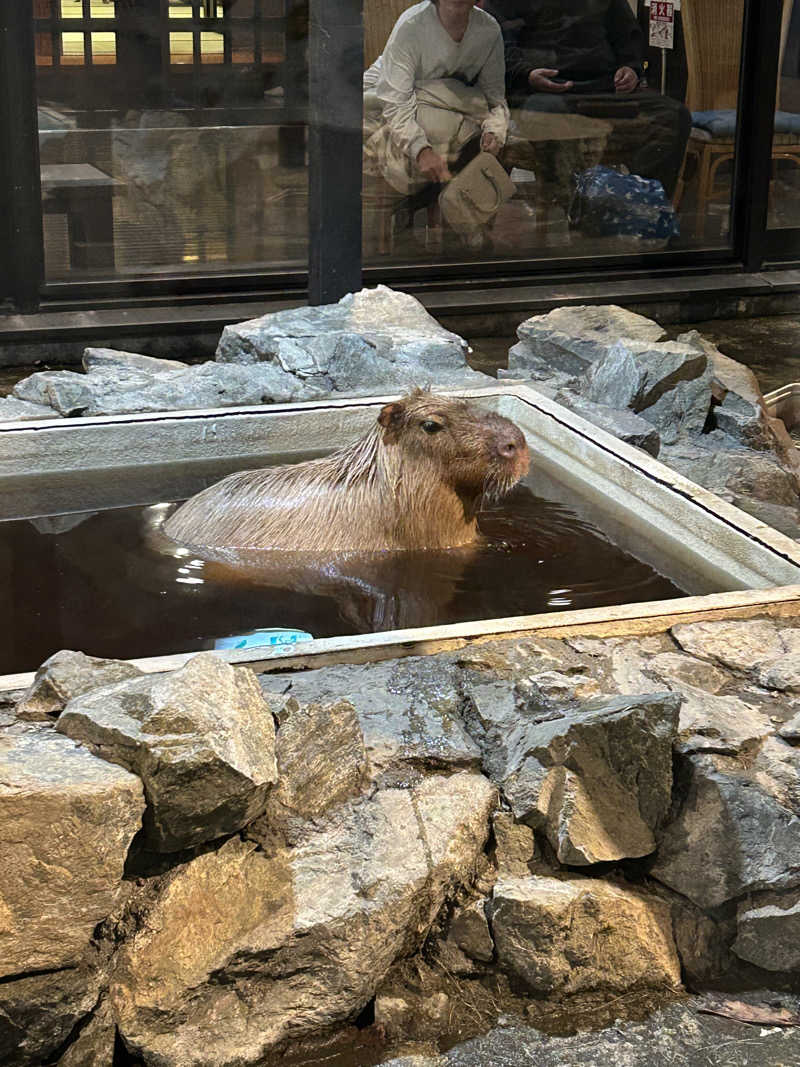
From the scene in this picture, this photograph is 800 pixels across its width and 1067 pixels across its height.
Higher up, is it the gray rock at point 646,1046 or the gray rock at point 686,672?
the gray rock at point 686,672

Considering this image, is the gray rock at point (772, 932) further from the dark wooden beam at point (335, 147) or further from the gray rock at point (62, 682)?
the dark wooden beam at point (335, 147)

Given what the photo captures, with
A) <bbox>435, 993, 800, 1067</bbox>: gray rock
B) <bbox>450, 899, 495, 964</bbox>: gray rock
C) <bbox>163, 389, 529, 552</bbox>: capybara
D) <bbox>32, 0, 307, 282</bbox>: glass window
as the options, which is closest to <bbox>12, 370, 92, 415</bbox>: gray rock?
<bbox>163, 389, 529, 552</bbox>: capybara

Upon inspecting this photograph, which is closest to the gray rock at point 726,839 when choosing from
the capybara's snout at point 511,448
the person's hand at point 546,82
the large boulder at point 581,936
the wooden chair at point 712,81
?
the large boulder at point 581,936

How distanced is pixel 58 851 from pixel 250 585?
181cm

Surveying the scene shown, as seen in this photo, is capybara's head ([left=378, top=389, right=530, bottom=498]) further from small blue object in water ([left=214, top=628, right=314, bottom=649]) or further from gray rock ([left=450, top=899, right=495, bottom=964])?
gray rock ([left=450, top=899, right=495, bottom=964])

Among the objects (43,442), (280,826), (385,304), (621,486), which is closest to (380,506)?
(621,486)

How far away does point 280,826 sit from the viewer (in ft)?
9.64

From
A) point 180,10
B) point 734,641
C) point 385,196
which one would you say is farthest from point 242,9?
point 734,641

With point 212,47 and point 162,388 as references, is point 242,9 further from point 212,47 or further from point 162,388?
point 162,388

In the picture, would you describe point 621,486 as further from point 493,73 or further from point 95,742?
point 493,73

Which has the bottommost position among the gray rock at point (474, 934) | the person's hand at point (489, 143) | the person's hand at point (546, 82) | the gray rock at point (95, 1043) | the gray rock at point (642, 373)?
the gray rock at point (95, 1043)

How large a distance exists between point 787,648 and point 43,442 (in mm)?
2889

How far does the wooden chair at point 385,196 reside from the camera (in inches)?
295

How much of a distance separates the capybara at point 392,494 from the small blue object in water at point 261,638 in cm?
64
